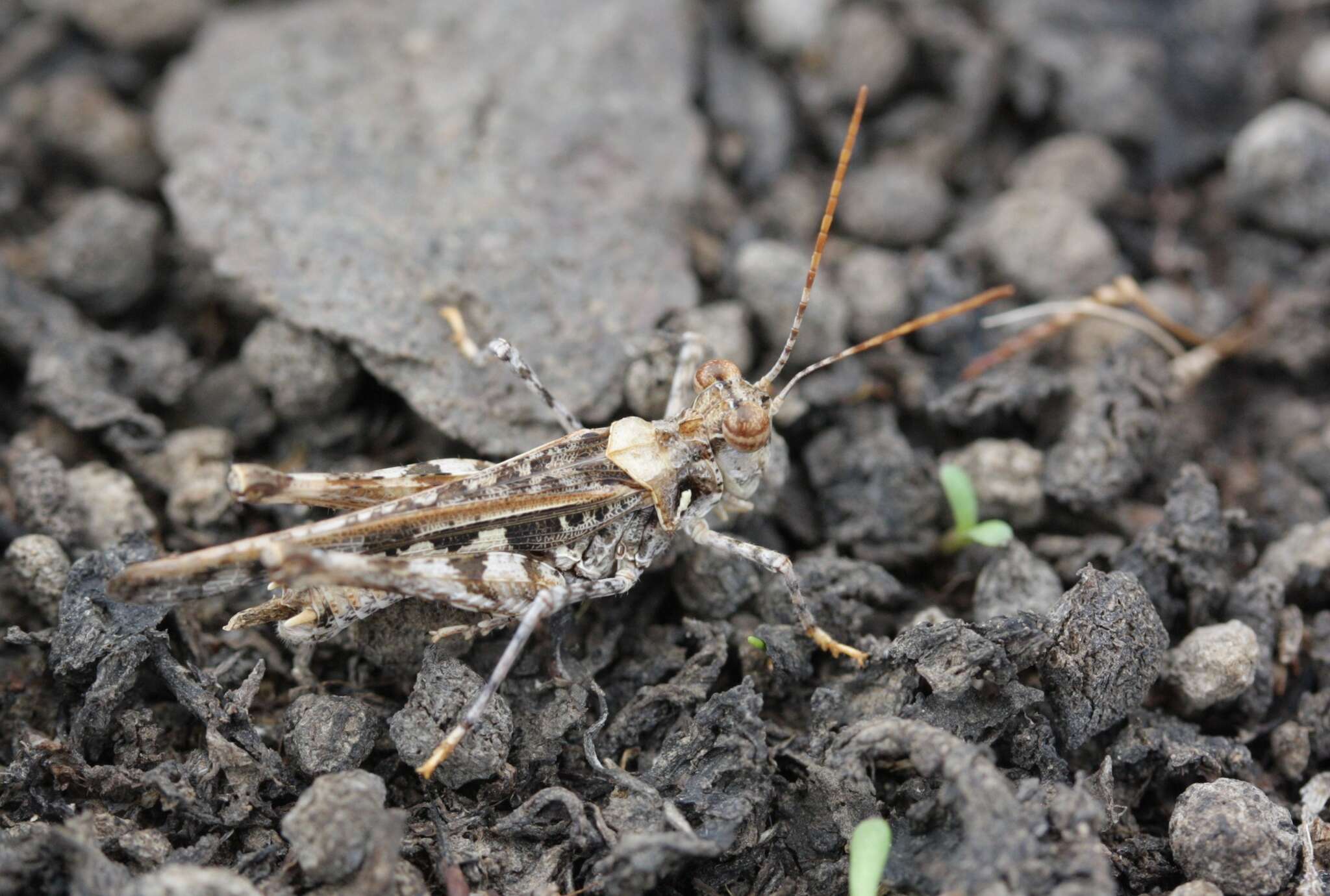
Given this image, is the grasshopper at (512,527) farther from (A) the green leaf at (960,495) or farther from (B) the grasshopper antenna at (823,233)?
(A) the green leaf at (960,495)

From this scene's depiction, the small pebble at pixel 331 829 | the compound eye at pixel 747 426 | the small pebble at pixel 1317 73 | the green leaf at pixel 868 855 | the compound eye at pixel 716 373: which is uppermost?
the small pebble at pixel 1317 73

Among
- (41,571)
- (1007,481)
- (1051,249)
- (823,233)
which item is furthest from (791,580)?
(41,571)

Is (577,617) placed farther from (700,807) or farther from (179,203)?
(179,203)

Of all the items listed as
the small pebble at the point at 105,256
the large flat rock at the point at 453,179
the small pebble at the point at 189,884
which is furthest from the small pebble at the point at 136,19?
the small pebble at the point at 189,884

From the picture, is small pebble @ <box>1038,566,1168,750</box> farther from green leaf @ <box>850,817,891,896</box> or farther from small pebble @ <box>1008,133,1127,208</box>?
small pebble @ <box>1008,133,1127,208</box>

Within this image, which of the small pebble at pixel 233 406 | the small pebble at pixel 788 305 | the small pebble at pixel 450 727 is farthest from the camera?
the small pebble at pixel 788 305

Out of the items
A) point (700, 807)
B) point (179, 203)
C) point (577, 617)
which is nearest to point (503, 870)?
point (700, 807)

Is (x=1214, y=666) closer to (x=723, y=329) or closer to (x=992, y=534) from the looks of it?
(x=992, y=534)
